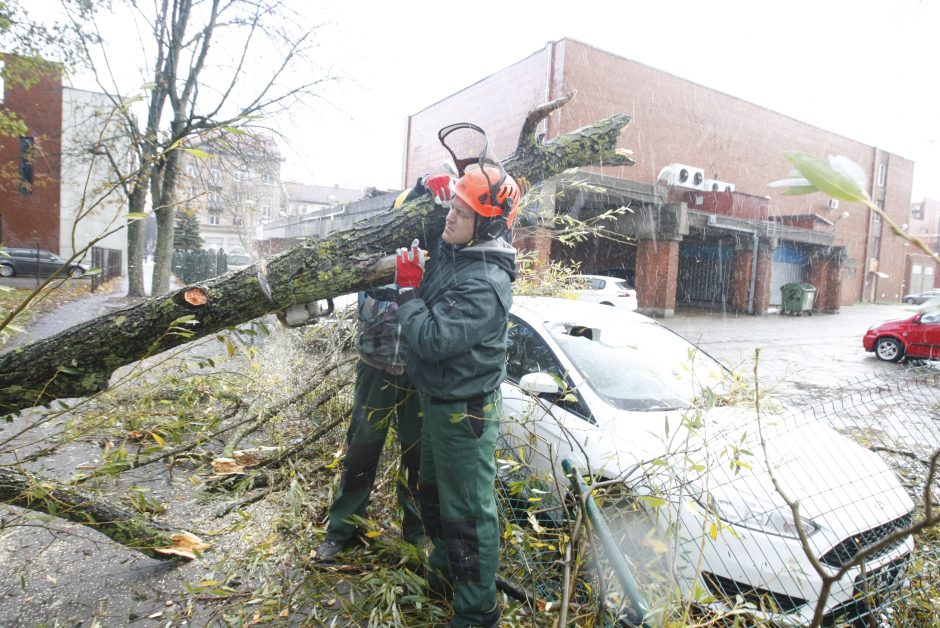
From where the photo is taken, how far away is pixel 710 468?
2.08m

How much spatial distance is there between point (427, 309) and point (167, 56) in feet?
48.4

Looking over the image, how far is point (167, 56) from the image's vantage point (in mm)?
13438

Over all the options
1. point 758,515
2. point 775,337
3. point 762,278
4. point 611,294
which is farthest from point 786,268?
point 758,515

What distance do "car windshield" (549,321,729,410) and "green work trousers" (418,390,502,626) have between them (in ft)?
2.96

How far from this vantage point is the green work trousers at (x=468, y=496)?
2.14 meters

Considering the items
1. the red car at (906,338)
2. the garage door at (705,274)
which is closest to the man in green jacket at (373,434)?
the red car at (906,338)

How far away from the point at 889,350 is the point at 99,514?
43.8 ft

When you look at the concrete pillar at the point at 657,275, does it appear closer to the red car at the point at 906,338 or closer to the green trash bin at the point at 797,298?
the green trash bin at the point at 797,298

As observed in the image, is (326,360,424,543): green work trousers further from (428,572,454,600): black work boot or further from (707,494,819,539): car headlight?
(707,494,819,539): car headlight

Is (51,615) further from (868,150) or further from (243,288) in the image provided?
(868,150)

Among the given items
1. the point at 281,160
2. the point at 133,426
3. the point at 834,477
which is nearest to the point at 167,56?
the point at 281,160

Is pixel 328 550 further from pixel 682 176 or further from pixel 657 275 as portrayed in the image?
pixel 682 176

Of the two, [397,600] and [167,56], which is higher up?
[167,56]

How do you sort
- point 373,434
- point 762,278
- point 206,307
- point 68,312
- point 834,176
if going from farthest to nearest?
1. point 762,278
2. point 68,312
3. point 373,434
4. point 206,307
5. point 834,176
